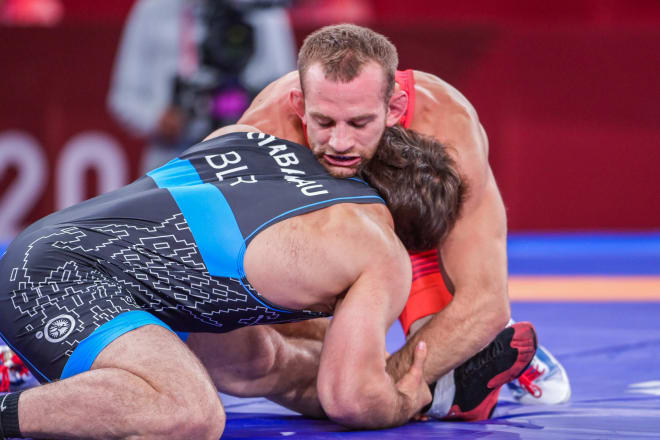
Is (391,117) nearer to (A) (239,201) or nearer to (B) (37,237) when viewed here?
(A) (239,201)

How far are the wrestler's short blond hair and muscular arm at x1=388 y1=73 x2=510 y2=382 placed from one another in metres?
0.36

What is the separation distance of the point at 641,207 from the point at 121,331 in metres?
6.01

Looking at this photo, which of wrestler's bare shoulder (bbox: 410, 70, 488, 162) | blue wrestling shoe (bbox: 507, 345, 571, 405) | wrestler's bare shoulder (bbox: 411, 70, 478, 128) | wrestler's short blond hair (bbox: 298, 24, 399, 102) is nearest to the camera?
wrestler's short blond hair (bbox: 298, 24, 399, 102)

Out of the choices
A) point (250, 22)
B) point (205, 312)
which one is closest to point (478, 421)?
point (205, 312)

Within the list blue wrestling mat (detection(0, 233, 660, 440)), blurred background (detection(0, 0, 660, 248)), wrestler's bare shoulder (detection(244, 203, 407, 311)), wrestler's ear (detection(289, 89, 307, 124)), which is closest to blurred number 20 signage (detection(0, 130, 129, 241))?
blurred background (detection(0, 0, 660, 248))

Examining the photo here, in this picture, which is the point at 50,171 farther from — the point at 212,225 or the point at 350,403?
the point at 350,403

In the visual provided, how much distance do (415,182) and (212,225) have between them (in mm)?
636

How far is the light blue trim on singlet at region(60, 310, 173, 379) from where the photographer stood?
2525mm

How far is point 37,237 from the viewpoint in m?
2.71

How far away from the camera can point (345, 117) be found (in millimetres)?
2973

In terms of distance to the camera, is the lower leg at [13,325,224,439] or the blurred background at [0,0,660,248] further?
the blurred background at [0,0,660,248]

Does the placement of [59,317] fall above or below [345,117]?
below

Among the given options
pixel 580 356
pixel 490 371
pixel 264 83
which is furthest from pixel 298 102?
pixel 264 83

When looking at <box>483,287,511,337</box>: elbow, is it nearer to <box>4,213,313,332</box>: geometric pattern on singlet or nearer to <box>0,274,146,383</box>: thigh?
<box>4,213,313,332</box>: geometric pattern on singlet
